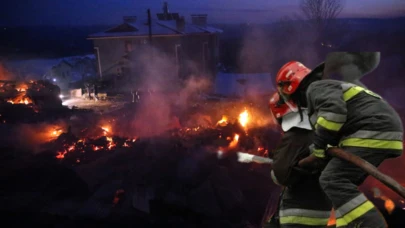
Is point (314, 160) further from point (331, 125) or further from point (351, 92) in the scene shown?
point (351, 92)

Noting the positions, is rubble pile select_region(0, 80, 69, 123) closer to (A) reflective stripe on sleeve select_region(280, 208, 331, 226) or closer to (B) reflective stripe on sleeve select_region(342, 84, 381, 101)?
(A) reflective stripe on sleeve select_region(280, 208, 331, 226)

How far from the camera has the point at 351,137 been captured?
2.15 m

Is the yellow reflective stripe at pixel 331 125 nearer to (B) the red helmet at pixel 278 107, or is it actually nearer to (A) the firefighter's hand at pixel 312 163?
(A) the firefighter's hand at pixel 312 163

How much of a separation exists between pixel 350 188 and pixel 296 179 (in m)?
0.42

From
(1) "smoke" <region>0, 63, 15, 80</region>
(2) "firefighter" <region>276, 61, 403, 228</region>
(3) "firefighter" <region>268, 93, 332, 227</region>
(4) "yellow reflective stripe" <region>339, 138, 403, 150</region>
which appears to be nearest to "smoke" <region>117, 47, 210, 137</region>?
(3) "firefighter" <region>268, 93, 332, 227</region>

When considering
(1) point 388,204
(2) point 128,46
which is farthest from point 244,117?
(2) point 128,46

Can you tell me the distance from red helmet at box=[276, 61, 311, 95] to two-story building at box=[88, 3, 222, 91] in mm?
23636

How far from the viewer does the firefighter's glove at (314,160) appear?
2.13 metres

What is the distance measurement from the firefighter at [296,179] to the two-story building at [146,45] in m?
23.8

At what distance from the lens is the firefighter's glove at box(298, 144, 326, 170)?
7.00 feet

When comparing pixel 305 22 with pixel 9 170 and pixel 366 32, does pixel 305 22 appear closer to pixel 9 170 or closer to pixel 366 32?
pixel 366 32

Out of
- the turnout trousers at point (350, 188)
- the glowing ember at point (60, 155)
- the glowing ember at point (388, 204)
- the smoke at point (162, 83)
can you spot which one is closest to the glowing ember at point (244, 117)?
the smoke at point (162, 83)

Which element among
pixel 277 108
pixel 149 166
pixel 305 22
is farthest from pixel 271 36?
pixel 277 108

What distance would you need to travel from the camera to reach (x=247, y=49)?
158ft
